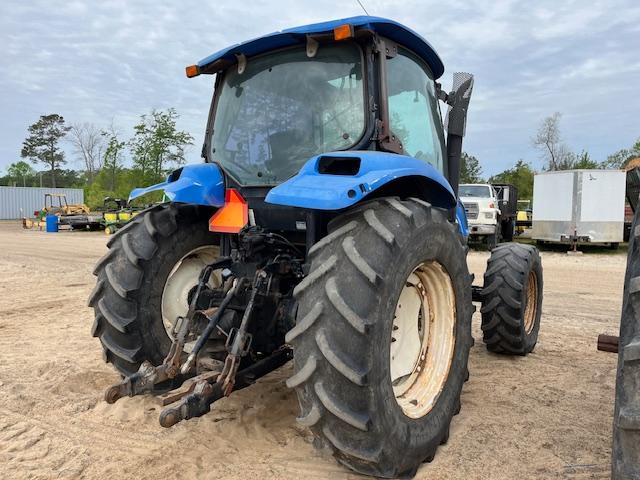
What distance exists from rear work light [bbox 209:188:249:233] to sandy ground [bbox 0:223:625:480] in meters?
1.25

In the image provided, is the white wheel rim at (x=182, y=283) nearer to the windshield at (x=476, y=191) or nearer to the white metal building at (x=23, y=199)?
the windshield at (x=476, y=191)

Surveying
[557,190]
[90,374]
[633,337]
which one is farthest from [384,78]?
[557,190]

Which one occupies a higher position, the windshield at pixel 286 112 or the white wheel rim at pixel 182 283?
the windshield at pixel 286 112

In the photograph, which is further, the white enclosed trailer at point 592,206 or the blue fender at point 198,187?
the white enclosed trailer at point 592,206

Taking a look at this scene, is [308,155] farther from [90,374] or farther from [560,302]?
[560,302]

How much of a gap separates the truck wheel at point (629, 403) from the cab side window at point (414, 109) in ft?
6.03

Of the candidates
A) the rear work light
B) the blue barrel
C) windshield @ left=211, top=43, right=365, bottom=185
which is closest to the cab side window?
windshield @ left=211, top=43, right=365, bottom=185

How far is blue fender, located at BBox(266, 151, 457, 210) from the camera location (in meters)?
2.30

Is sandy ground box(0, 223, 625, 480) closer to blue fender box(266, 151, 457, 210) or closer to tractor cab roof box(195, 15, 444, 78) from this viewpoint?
blue fender box(266, 151, 457, 210)

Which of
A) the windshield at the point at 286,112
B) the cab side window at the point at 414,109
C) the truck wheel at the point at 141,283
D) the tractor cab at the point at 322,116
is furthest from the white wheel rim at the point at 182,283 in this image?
the cab side window at the point at 414,109

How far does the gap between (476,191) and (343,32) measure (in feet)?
47.5

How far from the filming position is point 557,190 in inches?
595

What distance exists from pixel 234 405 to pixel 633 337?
8.59 ft

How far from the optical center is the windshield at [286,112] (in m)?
3.04
